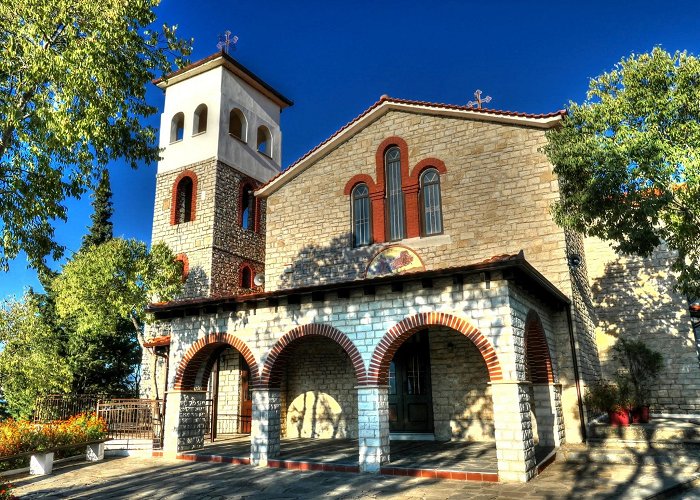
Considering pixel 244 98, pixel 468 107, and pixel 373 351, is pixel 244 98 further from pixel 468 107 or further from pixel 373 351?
pixel 373 351

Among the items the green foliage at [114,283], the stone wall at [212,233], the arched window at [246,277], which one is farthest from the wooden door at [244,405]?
the arched window at [246,277]

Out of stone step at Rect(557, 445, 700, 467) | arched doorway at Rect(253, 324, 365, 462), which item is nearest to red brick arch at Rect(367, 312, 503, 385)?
stone step at Rect(557, 445, 700, 467)

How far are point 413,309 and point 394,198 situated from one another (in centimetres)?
537

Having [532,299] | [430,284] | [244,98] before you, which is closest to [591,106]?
[532,299]

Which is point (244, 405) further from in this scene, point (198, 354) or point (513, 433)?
point (513, 433)

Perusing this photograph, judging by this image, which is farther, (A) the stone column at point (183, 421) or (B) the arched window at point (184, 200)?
(B) the arched window at point (184, 200)

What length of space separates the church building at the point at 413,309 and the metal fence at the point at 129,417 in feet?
5.37

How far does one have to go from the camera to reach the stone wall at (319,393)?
550 inches

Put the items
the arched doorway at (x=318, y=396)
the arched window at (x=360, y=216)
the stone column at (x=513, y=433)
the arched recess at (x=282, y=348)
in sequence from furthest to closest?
the arched window at (x=360, y=216) → the arched doorway at (x=318, y=396) → the arched recess at (x=282, y=348) → the stone column at (x=513, y=433)

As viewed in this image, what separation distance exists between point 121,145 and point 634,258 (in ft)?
45.3

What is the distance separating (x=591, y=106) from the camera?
11266mm

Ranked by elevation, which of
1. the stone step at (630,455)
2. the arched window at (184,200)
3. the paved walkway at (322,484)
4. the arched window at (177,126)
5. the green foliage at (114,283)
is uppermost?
the arched window at (177,126)

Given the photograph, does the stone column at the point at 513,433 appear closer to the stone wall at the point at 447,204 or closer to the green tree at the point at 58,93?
the stone wall at the point at 447,204

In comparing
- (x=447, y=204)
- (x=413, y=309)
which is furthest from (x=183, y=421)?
(x=447, y=204)
